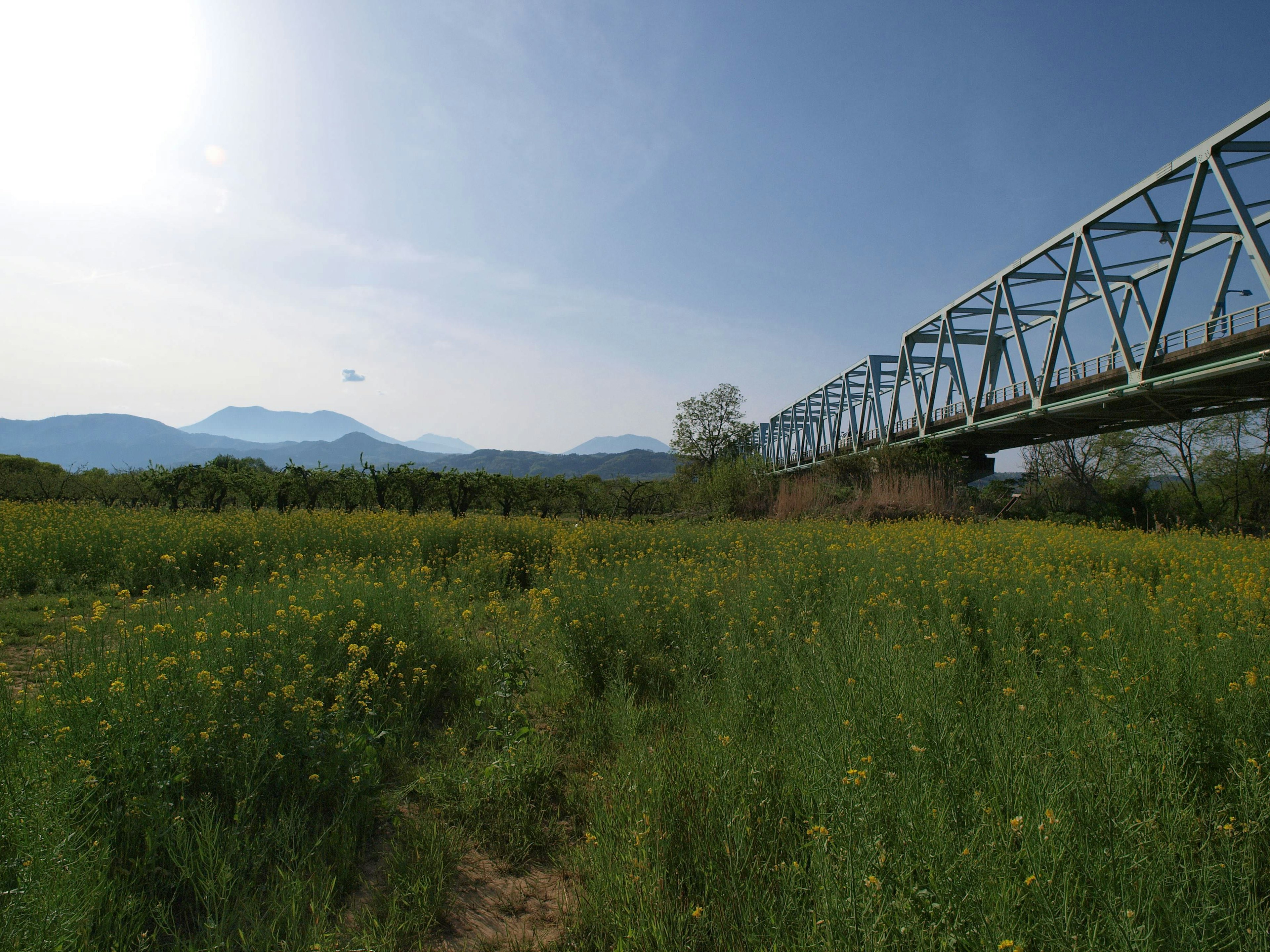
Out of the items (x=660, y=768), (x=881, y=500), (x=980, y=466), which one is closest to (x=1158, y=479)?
(x=980, y=466)

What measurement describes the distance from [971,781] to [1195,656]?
7.16 ft

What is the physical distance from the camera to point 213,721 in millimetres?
2787

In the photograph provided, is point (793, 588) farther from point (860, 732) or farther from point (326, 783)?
point (326, 783)

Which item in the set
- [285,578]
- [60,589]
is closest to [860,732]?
[285,578]

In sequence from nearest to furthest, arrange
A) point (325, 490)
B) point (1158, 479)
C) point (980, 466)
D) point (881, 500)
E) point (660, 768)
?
point (660, 768)
point (881, 500)
point (325, 490)
point (1158, 479)
point (980, 466)

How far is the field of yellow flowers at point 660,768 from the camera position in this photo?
185 cm

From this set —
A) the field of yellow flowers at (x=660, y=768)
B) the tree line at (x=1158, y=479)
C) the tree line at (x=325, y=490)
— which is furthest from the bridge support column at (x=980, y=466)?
the field of yellow flowers at (x=660, y=768)

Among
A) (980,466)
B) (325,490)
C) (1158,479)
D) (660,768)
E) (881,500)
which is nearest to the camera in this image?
(660,768)

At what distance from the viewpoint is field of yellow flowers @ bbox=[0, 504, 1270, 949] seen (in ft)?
6.06

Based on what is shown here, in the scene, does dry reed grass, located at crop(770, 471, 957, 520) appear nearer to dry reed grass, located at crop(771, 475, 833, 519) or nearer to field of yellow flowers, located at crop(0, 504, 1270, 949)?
dry reed grass, located at crop(771, 475, 833, 519)

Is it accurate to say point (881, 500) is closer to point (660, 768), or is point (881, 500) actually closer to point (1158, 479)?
point (660, 768)

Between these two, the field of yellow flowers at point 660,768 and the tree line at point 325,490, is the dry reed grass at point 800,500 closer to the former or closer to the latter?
the tree line at point 325,490

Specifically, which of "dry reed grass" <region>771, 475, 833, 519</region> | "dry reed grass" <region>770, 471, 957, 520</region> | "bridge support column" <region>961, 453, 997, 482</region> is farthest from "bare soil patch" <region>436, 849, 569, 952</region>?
"bridge support column" <region>961, 453, 997, 482</region>

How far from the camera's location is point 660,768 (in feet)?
9.28
